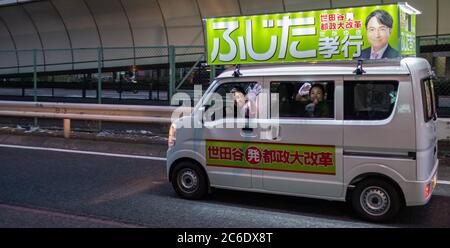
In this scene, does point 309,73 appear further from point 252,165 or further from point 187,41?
point 187,41

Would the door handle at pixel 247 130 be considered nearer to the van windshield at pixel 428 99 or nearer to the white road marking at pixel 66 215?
the white road marking at pixel 66 215

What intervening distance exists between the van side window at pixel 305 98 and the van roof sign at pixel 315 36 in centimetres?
32

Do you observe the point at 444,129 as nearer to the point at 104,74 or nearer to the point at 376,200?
the point at 376,200

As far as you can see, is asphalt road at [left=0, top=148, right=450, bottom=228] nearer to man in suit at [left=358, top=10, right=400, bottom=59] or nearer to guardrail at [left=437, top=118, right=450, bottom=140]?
guardrail at [left=437, top=118, right=450, bottom=140]

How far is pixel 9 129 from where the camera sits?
12.6 metres

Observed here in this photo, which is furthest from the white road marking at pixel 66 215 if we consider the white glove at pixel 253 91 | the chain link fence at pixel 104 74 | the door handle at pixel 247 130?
the chain link fence at pixel 104 74

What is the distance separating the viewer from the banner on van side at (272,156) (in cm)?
573

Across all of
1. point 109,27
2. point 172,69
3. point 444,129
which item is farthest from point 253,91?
point 109,27

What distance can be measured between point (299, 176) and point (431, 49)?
827 cm

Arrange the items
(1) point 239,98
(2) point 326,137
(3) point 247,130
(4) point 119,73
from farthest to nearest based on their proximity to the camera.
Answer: (4) point 119,73 → (1) point 239,98 → (3) point 247,130 → (2) point 326,137

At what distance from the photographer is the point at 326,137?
569 cm

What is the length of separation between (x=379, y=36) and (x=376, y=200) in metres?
1.79

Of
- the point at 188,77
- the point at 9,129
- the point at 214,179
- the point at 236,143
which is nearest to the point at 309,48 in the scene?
the point at 236,143

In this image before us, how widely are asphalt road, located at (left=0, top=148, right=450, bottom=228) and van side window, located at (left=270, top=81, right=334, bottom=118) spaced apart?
1173 mm
